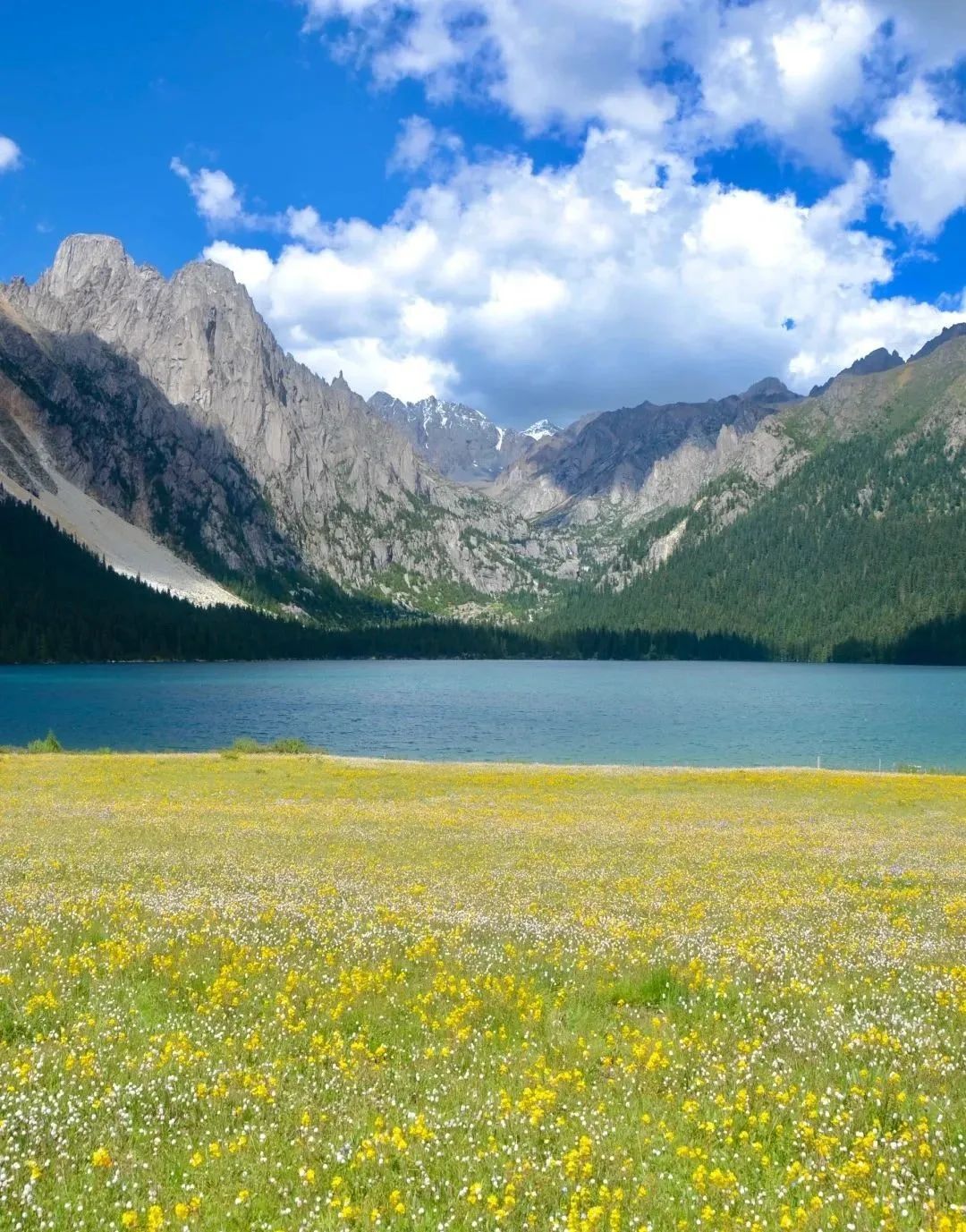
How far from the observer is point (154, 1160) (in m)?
7.47

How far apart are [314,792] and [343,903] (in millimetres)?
27051

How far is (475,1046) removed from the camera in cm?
1007

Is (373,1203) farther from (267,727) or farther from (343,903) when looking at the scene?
(267,727)

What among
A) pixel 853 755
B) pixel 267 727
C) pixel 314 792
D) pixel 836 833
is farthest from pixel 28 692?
pixel 836 833

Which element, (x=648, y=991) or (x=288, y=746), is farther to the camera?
(x=288, y=746)

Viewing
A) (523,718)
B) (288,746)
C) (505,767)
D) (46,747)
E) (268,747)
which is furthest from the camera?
(523,718)

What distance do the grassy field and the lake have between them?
53919 millimetres

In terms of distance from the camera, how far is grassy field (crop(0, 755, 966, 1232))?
703 cm

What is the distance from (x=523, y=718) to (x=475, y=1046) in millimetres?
94301

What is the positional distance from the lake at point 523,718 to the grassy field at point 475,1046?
53.9 meters

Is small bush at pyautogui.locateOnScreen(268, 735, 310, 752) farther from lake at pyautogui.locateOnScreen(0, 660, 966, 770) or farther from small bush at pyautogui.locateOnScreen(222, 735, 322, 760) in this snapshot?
lake at pyautogui.locateOnScreen(0, 660, 966, 770)

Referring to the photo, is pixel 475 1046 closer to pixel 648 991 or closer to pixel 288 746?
pixel 648 991

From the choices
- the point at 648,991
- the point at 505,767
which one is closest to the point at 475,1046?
the point at 648,991

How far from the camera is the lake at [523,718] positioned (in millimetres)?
76875
